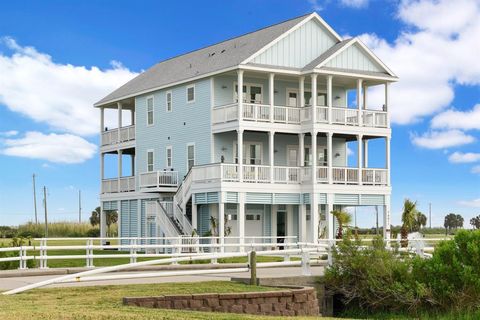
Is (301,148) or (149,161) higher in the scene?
(301,148)

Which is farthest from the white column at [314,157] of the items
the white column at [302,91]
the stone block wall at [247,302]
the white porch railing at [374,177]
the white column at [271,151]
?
the stone block wall at [247,302]

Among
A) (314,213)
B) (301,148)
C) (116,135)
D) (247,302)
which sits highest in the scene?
(116,135)

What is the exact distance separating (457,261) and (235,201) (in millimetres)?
20103

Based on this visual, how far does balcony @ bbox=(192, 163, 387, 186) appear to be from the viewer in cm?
4216

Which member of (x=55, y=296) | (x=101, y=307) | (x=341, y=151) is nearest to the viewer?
(x=101, y=307)

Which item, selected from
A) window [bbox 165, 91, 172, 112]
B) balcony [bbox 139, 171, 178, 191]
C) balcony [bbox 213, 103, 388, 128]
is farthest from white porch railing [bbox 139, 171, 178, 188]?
balcony [bbox 213, 103, 388, 128]

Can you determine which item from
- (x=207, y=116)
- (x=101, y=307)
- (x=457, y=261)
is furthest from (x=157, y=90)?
(x=101, y=307)

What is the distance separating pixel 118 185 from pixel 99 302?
118 feet

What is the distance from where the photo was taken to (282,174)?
144ft

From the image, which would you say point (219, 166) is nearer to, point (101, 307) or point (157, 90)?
point (157, 90)

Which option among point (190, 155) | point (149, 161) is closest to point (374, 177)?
point (190, 155)

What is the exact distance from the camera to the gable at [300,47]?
43.6 m

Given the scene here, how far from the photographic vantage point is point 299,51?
4494 centimetres

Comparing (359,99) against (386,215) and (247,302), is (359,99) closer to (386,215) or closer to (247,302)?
(386,215)
